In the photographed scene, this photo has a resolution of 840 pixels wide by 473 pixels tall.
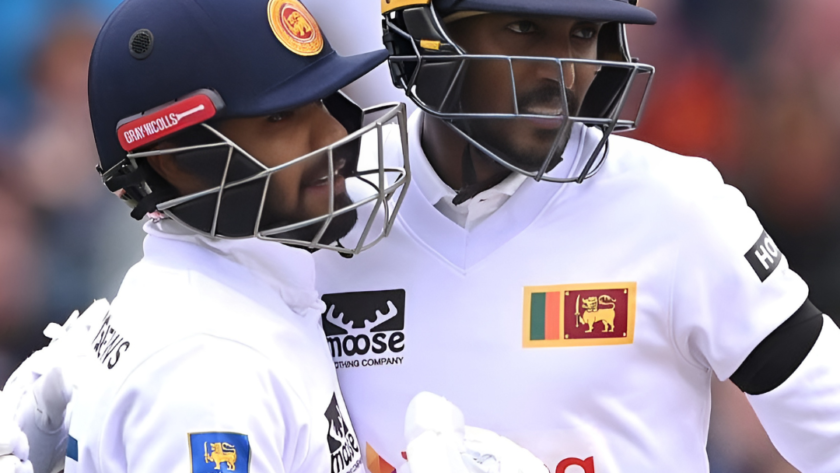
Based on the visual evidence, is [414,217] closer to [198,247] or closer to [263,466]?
[198,247]

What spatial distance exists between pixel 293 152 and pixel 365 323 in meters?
0.35

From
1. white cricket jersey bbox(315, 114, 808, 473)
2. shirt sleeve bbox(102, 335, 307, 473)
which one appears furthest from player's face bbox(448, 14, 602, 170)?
shirt sleeve bbox(102, 335, 307, 473)

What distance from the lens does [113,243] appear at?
2.64 metres

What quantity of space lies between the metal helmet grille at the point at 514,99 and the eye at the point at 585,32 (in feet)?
0.16

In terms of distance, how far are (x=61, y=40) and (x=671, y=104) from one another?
1731 mm

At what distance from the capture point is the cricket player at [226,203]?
121 centimetres

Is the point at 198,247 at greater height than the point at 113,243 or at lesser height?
greater

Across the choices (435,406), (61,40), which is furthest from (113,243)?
(435,406)

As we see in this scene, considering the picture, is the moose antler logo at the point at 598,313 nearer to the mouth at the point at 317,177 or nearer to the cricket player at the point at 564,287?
the cricket player at the point at 564,287

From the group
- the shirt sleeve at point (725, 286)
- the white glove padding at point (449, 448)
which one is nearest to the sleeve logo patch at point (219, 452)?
the white glove padding at point (449, 448)

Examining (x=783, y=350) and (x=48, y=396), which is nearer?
(x=783, y=350)

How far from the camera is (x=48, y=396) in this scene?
1.53 meters

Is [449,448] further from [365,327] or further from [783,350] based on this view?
[783,350]

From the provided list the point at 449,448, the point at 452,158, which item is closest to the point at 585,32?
the point at 452,158
